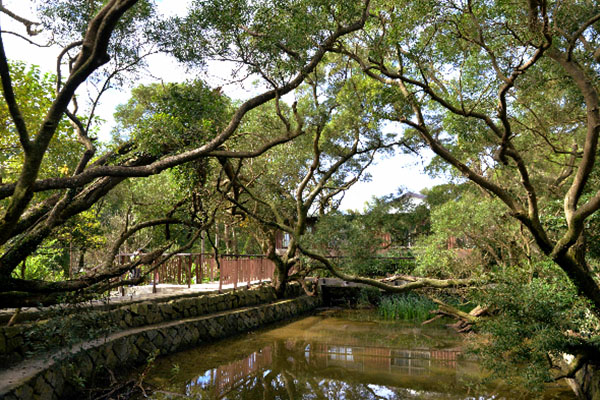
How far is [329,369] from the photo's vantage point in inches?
299

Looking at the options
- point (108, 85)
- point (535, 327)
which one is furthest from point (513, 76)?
point (108, 85)

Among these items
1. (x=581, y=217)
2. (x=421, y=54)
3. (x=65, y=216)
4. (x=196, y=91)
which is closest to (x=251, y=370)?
(x=65, y=216)

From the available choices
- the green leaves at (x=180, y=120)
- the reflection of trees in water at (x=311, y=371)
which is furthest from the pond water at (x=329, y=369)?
the green leaves at (x=180, y=120)

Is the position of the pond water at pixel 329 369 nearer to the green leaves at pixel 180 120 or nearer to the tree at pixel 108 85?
the tree at pixel 108 85

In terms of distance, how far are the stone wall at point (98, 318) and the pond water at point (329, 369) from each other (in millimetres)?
981

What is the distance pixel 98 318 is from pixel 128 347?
1.48 m

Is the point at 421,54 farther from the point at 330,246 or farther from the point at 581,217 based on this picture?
the point at 330,246

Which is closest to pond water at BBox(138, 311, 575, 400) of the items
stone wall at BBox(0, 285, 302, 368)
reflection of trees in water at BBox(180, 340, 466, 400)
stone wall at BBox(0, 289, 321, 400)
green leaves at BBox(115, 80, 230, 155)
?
reflection of trees in water at BBox(180, 340, 466, 400)

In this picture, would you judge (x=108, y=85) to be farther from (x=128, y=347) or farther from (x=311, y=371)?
(x=311, y=371)

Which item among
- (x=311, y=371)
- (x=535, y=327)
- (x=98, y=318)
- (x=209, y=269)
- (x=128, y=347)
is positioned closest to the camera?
(x=535, y=327)

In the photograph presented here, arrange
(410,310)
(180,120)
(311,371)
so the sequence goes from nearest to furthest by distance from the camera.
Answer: (180,120) < (311,371) < (410,310)

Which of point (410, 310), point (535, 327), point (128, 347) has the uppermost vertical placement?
point (535, 327)

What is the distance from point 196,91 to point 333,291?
484 inches

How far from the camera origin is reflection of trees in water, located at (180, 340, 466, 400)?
6.23 m
